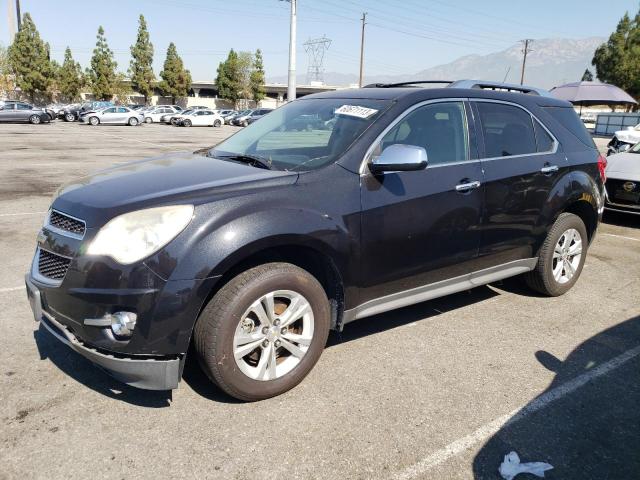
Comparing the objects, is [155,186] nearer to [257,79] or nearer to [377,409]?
[377,409]

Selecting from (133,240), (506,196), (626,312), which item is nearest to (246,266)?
(133,240)

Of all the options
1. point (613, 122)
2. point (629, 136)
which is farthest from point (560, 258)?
point (613, 122)

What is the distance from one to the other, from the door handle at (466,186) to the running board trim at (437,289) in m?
0.67

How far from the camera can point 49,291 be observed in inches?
112

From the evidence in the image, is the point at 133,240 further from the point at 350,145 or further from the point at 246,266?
the point at 350,145

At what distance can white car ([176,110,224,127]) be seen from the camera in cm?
4312

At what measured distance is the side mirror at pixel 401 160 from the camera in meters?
3.20

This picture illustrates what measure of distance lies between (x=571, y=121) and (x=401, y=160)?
255 cm

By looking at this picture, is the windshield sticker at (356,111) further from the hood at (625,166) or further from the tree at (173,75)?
the tree at (173,75)

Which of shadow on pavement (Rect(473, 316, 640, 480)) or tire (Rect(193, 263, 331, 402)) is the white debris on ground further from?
tire (Rect(193, 263, 331, 402))

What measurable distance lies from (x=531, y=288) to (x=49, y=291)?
4.06 m

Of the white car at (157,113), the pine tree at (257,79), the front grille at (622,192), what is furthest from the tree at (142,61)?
the front grille at (622,192)

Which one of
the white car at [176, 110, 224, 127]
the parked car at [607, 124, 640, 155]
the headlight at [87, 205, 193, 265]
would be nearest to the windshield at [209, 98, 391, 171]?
the headlight at [87, 205, 193, 265]

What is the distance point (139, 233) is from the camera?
267 cm
